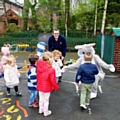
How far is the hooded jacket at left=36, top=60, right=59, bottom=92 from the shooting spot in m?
4.11

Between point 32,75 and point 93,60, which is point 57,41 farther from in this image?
point 32,75

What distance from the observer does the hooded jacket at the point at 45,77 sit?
411 cm

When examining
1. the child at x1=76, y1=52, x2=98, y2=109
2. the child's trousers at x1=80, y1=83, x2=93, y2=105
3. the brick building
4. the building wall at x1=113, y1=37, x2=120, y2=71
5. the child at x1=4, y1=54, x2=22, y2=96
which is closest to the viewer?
the child at x1=76, y1=52, x2=98, y2=109

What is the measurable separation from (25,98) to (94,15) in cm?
1807

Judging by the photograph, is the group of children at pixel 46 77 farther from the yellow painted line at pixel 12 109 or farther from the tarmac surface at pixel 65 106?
the yellow painted line at pixel 12 109

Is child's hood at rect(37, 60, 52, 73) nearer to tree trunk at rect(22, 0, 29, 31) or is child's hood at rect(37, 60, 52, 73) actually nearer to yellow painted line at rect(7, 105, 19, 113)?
yellow painted line at rect(7, 105, 19, 113)

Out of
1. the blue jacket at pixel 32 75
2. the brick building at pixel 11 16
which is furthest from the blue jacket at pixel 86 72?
the brick building at pixel 11 16

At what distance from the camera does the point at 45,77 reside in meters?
4.11

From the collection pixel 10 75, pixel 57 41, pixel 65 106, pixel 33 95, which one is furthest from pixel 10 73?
pixel 57 41

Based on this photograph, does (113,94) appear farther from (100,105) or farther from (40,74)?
(40,74)

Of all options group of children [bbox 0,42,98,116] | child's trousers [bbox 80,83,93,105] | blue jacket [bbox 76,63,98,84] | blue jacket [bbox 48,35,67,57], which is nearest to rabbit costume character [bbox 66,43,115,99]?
group of children [bbox 0,42,98,116]

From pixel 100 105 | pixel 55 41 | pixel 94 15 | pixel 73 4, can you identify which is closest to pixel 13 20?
pixel 73 4

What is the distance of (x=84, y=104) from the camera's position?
A: 4.69 m

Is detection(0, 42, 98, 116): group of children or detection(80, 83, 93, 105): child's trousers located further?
detection(80, 83, 93, 105): child's trousers
